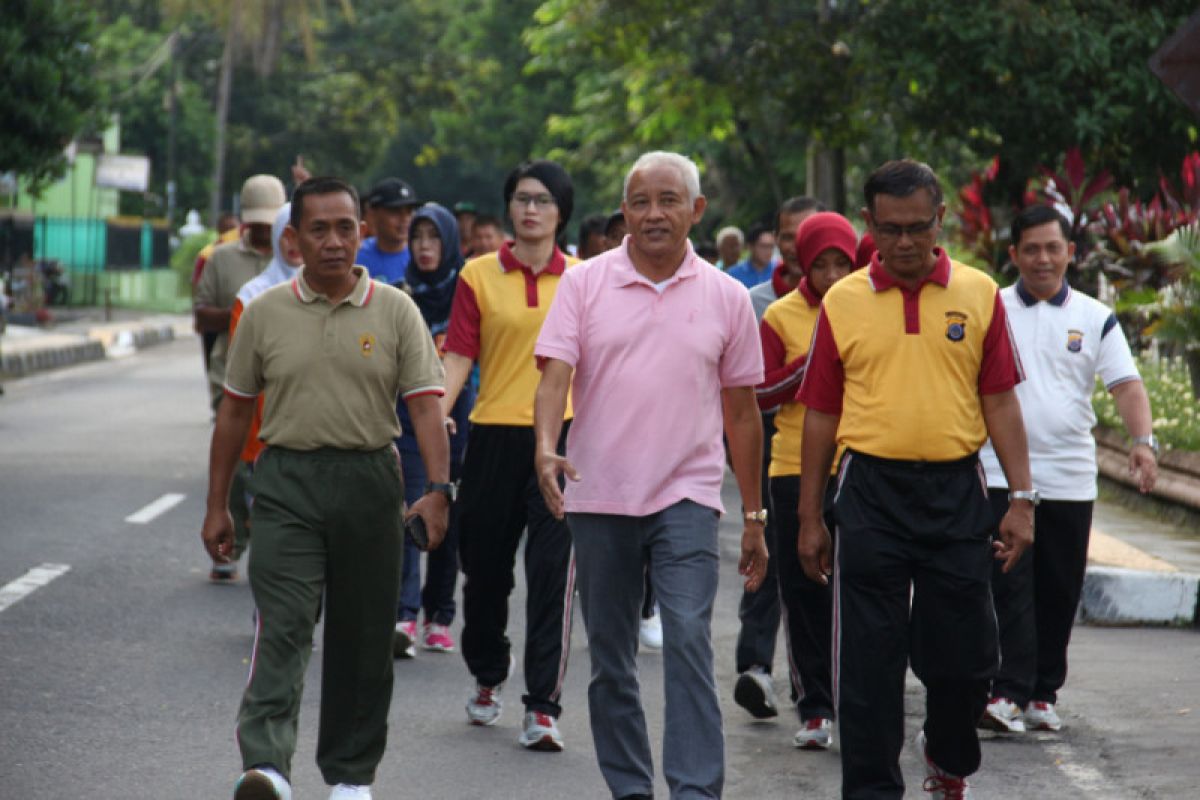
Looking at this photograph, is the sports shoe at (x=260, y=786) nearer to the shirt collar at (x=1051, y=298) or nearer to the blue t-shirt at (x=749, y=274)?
the shirt collar at (x=1051, y=298)

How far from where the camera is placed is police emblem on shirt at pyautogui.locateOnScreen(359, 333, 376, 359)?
18.0 feet

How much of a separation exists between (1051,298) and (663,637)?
2.35m

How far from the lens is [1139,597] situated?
29.7 ft

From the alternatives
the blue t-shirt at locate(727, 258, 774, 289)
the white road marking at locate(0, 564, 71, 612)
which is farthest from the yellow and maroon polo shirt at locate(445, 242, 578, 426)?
the blue t-shirt at locate(727, 258, 774, 289)

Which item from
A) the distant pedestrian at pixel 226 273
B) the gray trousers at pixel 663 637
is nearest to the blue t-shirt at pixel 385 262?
the distant pedestrian at pixel 226 273

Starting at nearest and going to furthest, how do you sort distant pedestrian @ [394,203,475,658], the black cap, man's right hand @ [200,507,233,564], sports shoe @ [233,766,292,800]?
sports shoe @ [233,766,292,800]
man's right hand @ [200,507,233,564]
distant pedestrian @ [394,203,475,658]
the black cap

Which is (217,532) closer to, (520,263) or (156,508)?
(520,263)

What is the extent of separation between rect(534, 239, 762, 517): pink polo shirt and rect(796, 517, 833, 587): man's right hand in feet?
0.95

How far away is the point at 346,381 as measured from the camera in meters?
5.47

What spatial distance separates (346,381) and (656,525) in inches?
36.1

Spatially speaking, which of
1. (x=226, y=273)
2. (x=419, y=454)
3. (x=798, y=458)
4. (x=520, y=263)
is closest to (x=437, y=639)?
(x=419, y=454)

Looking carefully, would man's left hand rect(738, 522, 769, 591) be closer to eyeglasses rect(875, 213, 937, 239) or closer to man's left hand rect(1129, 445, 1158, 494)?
eyeglasses rect(875, 213, 937, 239)

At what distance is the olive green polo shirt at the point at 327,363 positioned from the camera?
17.9 feet

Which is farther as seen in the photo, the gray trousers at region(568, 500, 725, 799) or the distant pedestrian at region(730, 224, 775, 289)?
the distant pedestrian at region(730, 224, 775, 289)
